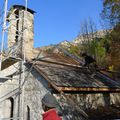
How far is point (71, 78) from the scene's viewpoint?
14.4 m

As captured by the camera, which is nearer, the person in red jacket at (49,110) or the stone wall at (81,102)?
the person in red jacket at (49,110)

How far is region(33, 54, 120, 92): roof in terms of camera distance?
1285cm

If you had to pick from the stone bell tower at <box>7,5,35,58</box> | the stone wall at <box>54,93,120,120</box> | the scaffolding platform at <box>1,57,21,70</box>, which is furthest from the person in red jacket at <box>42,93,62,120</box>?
the stone bell tower at <box>7,5,35,58</box>

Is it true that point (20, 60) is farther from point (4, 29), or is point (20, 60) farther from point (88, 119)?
point (88, 119)

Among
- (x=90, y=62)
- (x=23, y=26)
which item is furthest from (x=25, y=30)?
(x=90, y=62)

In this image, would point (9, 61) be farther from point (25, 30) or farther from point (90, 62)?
point (90, 62)

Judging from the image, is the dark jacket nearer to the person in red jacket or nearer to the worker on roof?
the person in red jacket

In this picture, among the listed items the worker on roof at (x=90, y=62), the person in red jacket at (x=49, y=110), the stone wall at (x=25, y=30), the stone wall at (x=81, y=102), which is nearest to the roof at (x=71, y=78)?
the worker on roof at (x=90, y=62)

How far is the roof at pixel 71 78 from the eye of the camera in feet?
42.2

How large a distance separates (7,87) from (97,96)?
5443 millimetres

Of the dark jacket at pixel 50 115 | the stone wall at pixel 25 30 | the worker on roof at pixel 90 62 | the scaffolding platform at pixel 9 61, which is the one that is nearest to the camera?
the dark jacket at pixel 50 115

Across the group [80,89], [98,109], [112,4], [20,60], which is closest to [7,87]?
[20,60]

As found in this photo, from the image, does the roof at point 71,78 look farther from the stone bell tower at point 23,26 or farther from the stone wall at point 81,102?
the stone bell tower at point 23,26

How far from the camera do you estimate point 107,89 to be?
50.2 feet
